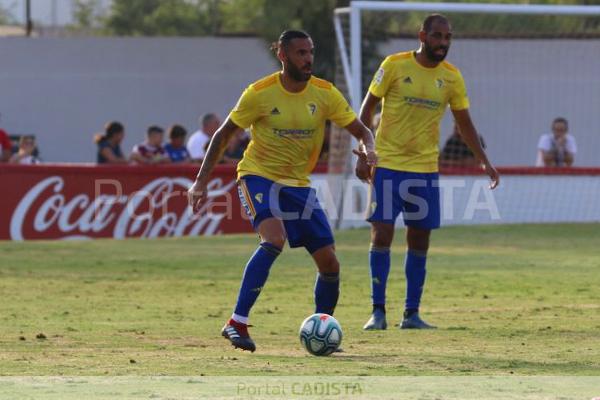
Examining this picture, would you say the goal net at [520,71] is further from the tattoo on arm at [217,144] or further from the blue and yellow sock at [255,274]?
the blue and yellow sock at [255,274]

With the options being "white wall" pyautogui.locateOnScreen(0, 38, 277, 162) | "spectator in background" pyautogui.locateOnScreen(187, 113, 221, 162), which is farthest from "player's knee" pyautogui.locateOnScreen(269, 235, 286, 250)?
"white wall" pyautogui.locateOnScreen(0, 38, 277, 162)

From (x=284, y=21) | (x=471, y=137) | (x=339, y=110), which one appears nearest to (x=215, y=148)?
(x=339, y=110)

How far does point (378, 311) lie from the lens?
1102cm

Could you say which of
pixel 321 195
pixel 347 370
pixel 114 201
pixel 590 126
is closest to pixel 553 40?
pixel 590 126

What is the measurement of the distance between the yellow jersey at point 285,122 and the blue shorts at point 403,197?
1323mm

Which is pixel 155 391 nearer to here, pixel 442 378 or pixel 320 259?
pixel 442 378

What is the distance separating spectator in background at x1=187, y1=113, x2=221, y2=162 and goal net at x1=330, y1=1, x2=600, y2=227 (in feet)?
17.4

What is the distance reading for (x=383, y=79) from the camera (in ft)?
36.5

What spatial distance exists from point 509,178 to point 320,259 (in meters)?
13.9

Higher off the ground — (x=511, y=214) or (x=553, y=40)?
(x=553, y=40)

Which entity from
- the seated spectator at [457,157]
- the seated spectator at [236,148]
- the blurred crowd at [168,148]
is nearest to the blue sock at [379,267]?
the blurred crowd at [168,148]

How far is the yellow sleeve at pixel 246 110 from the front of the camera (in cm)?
962

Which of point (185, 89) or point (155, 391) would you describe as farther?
point (185, 89)

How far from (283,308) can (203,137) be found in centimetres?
1052
